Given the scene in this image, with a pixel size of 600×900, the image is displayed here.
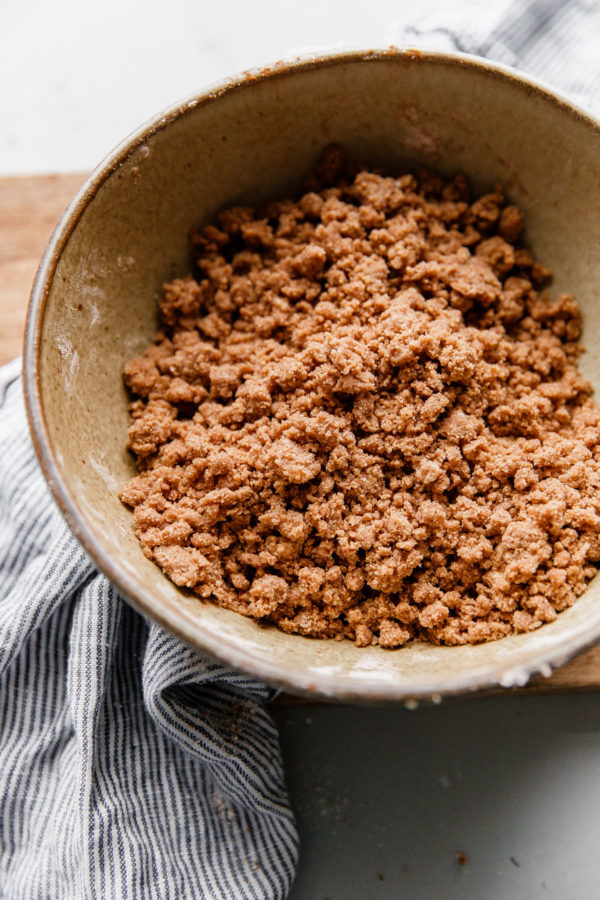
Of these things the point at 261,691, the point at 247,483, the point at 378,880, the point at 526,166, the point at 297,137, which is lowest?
the point at 378,880

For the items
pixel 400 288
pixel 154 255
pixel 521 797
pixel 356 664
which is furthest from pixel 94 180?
pixel 521 797

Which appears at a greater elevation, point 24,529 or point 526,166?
point 526,166

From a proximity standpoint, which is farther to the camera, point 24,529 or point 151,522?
point 24,529

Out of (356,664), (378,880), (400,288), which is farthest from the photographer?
(378,880)

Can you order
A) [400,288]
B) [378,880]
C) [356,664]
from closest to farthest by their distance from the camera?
[356,664] < [400,288] < [378,880]

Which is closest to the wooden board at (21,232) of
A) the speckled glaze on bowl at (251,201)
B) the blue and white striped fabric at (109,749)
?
the blue and white striped fabric at (109,749)

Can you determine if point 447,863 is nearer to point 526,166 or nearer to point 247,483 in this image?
point 247,483

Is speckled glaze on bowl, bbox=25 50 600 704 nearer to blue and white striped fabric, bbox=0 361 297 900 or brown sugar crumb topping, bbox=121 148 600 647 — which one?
brown sugar crumb topping, bbox=121 148 600 647
